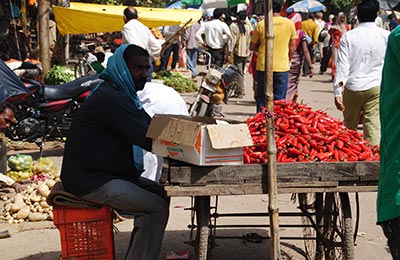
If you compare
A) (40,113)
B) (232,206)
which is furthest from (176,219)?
(40,113)

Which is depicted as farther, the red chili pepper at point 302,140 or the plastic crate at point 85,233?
the red chili pepper at point 302,140

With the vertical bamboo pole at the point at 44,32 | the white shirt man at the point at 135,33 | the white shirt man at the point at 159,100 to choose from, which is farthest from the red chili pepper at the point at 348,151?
the vertical bamboo pole at the point at 44,32

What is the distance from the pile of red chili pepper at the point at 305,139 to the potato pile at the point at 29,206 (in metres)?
2.81

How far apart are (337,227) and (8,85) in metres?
5.16

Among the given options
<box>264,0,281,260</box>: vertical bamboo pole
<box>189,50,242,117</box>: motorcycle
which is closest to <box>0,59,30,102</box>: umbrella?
<box>189,50,242,117</box>: motorcycle

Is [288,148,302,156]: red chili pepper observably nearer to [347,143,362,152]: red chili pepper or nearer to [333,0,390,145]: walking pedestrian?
[347,143,362,152]: red chili pepper

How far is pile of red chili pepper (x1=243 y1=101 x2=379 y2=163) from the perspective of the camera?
4.47 metres

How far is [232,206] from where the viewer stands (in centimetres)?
706

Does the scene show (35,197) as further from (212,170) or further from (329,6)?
(329,6)

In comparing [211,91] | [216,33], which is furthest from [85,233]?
[216,33]

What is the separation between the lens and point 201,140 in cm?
394

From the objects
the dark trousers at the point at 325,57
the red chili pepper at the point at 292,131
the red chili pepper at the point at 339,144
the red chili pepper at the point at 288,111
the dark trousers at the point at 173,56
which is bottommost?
the dark trousers at the point at 325,57

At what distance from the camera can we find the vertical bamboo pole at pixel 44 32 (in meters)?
12.4

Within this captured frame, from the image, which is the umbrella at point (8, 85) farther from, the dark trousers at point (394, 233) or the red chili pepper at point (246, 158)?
the dark trousers at point (394, 233)
